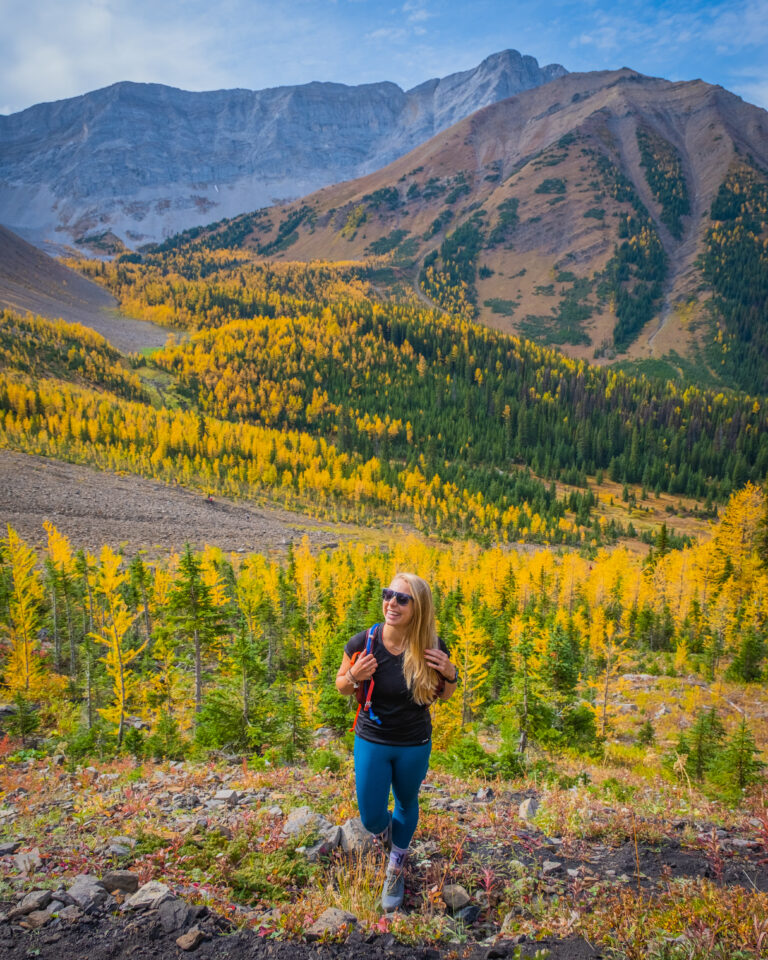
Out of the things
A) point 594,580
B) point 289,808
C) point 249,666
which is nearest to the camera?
point 289,808

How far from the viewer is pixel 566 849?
5797mm

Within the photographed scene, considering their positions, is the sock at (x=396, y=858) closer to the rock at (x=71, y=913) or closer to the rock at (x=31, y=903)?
the rock at (x=71, y=913)

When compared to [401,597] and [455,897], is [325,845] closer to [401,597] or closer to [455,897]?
[455,897]

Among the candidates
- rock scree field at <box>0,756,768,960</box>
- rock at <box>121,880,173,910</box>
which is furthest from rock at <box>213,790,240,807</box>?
rock at <box>121,880,173,910</box>

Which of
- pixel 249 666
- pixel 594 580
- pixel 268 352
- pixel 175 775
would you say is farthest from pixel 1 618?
pixel 268 352

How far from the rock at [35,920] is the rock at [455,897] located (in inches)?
147

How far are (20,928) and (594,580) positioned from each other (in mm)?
53540

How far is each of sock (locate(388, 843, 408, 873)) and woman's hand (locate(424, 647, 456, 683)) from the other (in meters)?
2.04

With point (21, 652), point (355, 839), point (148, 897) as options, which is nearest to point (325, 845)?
point (355, 839)

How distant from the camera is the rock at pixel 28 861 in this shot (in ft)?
15.8

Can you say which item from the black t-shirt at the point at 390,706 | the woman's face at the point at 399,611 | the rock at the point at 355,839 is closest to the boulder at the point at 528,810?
the rock at the point at 355,839

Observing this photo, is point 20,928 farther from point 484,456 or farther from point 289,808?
point 484,456

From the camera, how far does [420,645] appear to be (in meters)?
4.55

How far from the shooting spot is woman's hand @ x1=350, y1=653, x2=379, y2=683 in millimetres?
4418
